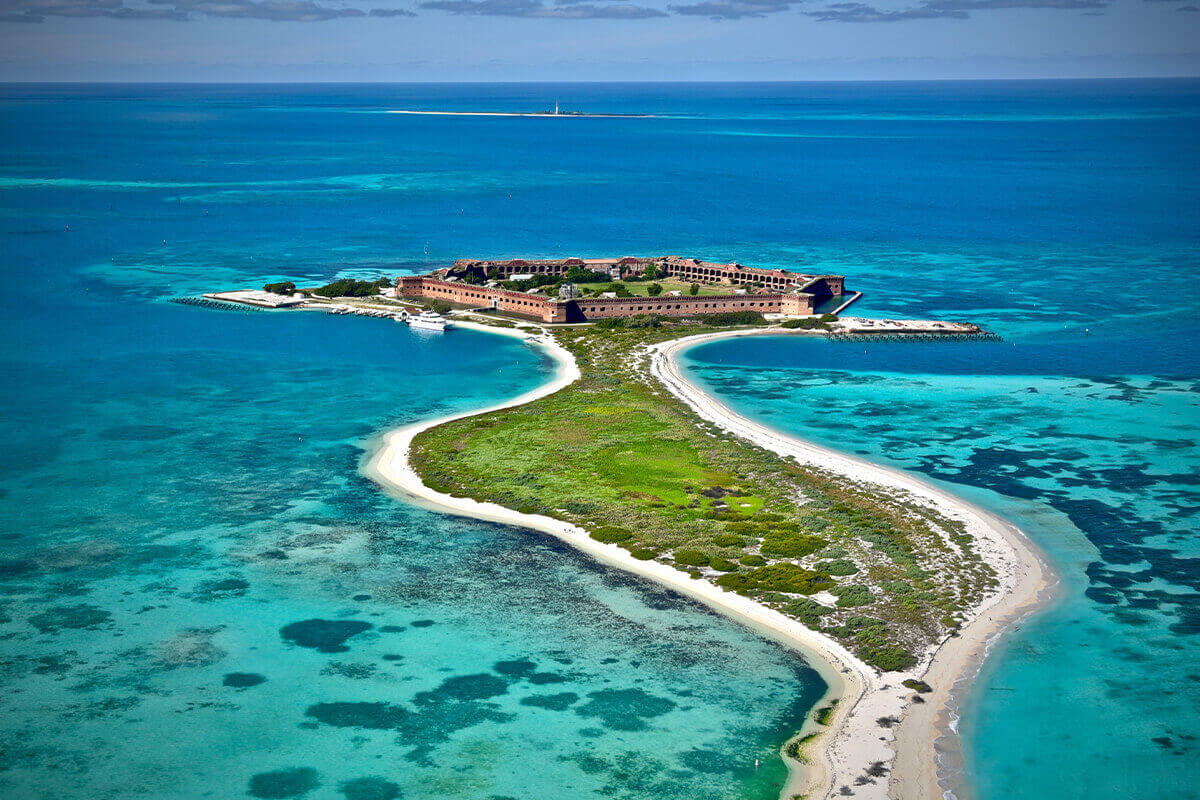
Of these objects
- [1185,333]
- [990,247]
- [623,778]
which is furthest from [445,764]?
[990,247]

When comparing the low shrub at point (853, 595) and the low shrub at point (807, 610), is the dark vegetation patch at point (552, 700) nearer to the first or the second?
the low shrub at point (807, 610)

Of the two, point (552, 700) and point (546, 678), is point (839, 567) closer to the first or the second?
point (546, 678)

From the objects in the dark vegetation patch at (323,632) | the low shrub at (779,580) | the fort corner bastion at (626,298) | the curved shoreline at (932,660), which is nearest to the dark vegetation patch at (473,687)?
the dark vegetation patch at (323,632)

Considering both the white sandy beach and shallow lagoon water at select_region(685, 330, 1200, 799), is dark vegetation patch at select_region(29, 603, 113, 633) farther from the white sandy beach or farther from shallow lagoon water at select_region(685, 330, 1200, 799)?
shallow lagoon water at select_region(685, 330, 1200, 799)

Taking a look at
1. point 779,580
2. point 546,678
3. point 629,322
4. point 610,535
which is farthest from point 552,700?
point 629,322

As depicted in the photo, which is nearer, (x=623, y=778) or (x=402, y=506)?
(x=623, y=778)

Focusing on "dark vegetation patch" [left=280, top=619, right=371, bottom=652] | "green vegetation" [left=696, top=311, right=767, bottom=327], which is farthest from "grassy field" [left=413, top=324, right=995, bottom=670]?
"green vegetation" [left=696, top=311, right=767, bottom=327]

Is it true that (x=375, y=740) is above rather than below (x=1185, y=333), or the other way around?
below

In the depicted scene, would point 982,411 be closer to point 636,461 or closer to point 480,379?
point 636,461
